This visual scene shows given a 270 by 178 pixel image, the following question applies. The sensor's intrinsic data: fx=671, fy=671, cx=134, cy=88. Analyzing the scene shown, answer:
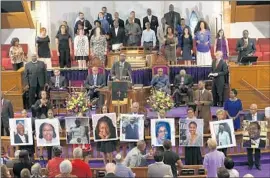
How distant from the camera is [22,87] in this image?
16.6 m

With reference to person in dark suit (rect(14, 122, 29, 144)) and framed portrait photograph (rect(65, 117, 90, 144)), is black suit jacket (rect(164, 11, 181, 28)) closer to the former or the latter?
framed portrait photograph (rect(65, 117, 90, 144))

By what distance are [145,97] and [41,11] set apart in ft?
24.0

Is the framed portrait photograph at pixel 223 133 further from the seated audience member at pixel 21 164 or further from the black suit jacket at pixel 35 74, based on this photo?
the black suit jacket at pixel 35 74

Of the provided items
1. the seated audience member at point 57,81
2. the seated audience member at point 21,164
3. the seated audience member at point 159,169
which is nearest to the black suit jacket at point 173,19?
the seated audience member at point 57,81

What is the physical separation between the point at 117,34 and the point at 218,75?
371 centimetres

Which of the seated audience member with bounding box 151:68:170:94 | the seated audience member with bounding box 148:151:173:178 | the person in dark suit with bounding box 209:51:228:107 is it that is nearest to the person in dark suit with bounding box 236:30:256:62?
the person in dark suit with bounding box 209:51:228:107

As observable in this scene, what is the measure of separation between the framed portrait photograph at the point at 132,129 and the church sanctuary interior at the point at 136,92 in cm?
2

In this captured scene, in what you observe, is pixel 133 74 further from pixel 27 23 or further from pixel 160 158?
pixel 160 158

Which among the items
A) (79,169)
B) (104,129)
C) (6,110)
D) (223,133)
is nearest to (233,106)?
(223,133)

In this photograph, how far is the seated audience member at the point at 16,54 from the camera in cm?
1662

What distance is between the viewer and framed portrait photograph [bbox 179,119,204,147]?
11.6 metres

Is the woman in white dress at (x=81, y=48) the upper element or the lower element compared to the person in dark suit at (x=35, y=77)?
upper

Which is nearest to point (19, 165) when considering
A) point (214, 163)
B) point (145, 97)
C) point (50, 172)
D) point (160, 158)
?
point (50, 172)

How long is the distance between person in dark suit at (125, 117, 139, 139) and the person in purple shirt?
612cm
